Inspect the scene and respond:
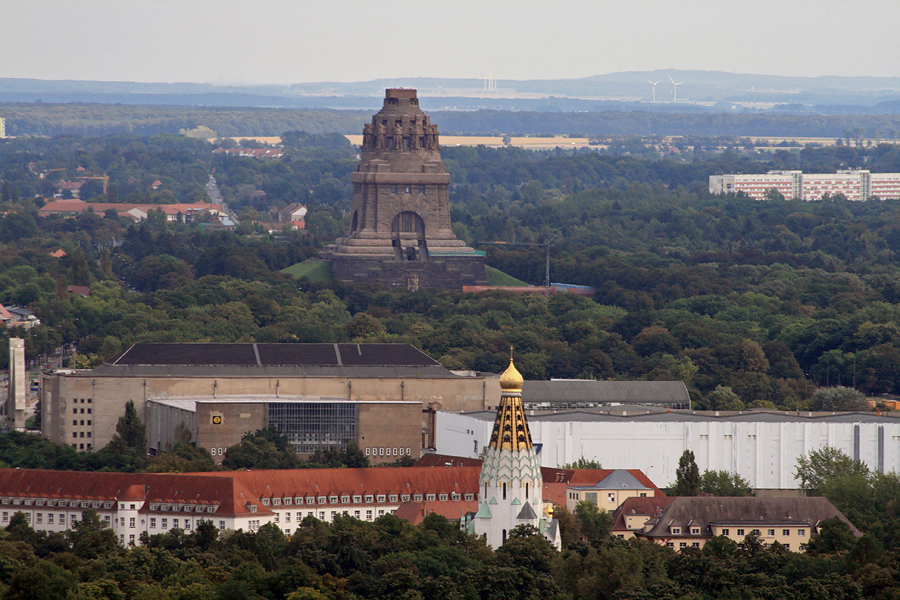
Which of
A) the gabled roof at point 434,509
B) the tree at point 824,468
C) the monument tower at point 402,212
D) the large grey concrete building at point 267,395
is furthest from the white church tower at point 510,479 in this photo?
the monument tower at point 402,212

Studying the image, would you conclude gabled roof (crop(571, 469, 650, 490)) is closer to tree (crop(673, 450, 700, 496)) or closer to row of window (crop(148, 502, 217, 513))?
tree (crop(673, 450, 700, 496))

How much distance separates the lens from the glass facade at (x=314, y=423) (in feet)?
391

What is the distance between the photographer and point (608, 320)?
16075 centimetres

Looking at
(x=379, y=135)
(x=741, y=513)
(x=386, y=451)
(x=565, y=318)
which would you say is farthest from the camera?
(x=379, y=135)

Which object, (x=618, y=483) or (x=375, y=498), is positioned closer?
(x=375, y=498)

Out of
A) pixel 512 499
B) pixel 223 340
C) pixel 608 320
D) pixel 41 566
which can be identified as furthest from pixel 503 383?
pixel 608 320

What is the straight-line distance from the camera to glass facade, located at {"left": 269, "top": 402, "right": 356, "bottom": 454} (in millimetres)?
119188

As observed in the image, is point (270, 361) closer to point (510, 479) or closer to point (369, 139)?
point (510, 479)

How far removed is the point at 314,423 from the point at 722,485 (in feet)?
78.7

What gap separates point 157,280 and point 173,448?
81.3m

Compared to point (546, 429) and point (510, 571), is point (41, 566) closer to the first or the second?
point (510, 571)

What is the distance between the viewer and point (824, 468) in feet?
366

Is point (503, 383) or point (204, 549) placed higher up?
point (503, 383)

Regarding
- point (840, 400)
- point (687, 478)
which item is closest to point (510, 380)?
point (687, 478)
